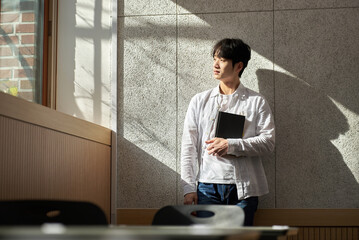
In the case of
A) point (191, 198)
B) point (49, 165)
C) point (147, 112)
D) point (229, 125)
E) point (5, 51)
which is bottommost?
point (191, 198)

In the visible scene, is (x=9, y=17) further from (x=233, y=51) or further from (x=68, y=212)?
(x=68, y=212)

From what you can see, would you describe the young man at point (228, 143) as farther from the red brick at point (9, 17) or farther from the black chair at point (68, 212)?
the black chair at point (68, 212)

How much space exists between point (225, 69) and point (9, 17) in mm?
1587

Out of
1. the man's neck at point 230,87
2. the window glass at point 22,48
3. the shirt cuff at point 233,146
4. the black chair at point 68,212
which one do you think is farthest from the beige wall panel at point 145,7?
the black chair at point 68,212

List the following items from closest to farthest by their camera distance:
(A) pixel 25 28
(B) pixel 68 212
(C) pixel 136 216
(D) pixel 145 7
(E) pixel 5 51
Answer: (B) pixel 68 212
(E) pixel 5 51
(A) pixel 25 28
(C) pixel 136 216
(D) pixel 145 7

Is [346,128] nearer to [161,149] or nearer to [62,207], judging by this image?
[161,149]

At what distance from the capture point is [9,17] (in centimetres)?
362

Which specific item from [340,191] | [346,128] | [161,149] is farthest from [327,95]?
[161,149]

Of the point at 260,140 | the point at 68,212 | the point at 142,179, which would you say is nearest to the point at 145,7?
the point at 142,179

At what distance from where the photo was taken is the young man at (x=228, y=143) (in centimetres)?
368

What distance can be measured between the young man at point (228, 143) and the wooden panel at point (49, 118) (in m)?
0.70

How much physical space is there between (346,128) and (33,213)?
2.88m

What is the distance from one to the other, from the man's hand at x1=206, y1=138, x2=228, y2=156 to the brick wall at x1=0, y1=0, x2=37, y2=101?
1441 millimetres

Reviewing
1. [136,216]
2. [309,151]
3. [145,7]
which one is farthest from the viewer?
[145,7]
